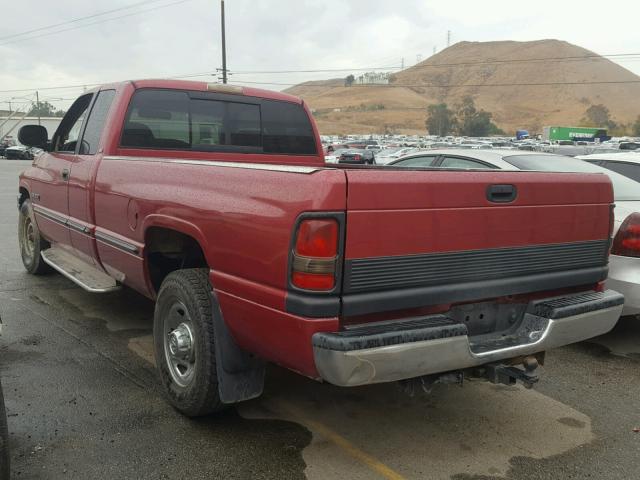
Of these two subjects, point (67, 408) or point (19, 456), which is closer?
point (19, 456)

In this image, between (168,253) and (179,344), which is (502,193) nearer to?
(179,344)

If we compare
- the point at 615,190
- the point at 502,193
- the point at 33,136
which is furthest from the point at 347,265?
the point at 33,136

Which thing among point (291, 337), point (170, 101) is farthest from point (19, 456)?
point (170, 101)

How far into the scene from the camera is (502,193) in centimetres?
297

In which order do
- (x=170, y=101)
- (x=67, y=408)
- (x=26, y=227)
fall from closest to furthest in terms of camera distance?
(x=67, y=408) → (x=170, y=101) → (x=26, y=227)

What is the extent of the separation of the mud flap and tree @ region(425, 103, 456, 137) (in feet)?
405

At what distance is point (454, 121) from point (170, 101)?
126 meters

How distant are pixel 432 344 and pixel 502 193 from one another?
0.85 m

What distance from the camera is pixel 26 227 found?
22.6 ft

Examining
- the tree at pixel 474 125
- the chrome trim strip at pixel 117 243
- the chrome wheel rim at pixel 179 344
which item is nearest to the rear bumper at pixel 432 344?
the chrome wheel rim at pixel 179 344

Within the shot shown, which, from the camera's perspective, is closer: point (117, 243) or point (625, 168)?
point (117, 243)

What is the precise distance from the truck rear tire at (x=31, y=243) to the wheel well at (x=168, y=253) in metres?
2.96

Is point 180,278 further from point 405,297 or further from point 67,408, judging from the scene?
point 405,297

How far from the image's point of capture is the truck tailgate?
2594 millimetres
